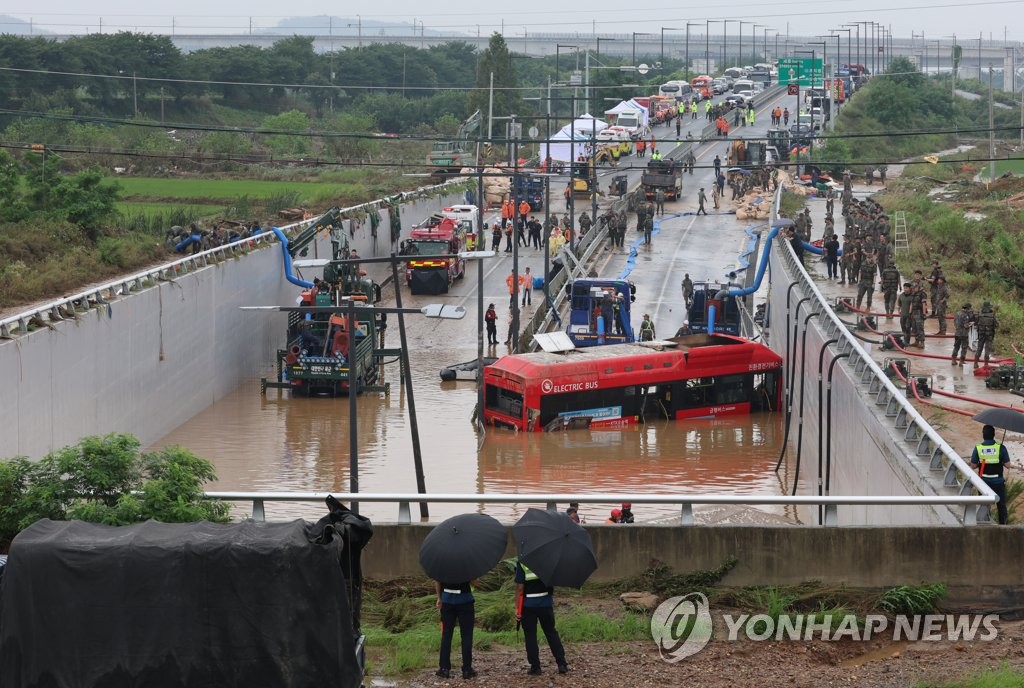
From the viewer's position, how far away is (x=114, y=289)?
37406 mm

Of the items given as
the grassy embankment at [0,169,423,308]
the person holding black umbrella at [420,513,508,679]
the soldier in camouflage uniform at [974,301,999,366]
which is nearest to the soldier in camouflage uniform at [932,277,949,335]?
the soldier in camouflage uniform at [974,301,999,366]

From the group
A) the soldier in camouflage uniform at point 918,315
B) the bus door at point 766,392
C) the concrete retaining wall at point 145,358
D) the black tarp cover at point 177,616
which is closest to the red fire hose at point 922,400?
the soldier in camouflage uniform at point 918,315

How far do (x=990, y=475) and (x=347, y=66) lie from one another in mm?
141607

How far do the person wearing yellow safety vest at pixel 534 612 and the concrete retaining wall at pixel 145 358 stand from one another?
18971mm

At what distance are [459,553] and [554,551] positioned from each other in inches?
31.2

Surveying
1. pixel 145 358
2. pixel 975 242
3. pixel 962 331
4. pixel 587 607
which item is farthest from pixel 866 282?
pixel 587 607

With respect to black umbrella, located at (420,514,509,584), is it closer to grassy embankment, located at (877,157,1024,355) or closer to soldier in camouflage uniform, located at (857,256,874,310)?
grassy embankment, located at (877,157,1024,355)

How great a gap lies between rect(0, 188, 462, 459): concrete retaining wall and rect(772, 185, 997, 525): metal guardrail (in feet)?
54.9

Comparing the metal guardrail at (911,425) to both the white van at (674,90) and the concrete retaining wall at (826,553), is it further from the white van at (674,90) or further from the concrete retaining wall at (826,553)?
the white van at (674,90)

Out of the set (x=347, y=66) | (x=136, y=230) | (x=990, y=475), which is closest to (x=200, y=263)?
(x=136, y=230)

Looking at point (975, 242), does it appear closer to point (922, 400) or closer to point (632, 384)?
point (632, 384)

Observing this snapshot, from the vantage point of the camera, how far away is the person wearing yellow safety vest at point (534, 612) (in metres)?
12.4

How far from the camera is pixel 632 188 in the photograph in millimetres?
86125

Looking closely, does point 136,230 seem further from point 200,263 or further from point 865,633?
point 865,633
